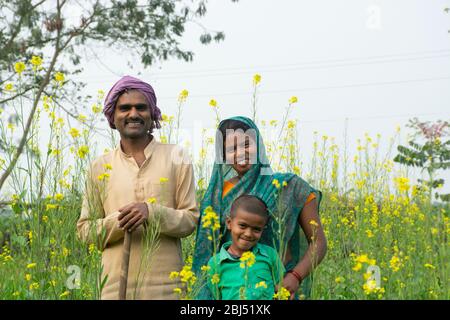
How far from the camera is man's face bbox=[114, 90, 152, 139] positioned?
7.75ft

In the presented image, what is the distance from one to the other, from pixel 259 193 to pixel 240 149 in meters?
0.19

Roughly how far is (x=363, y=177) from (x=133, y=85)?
2.85m

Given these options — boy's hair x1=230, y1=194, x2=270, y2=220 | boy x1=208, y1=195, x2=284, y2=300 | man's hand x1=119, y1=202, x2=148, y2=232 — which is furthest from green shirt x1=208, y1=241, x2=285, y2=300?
man's hand x1=119, y1=202, x2=148, y2=232

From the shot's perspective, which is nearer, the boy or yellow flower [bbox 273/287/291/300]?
yellow flower [bbox 273/287/291/300]

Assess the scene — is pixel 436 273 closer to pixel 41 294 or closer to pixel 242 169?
pixel 242 169

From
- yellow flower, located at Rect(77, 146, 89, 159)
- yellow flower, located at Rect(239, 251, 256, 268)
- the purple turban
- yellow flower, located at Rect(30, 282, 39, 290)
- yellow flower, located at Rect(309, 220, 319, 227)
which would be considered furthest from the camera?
yellow flower, located at Rect(30, 282, 39, 290)

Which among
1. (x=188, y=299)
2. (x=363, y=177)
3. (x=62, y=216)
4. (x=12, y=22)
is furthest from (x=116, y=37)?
(x=188, y=299)

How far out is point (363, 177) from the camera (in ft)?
15.9

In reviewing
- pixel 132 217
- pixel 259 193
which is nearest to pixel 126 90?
pixel 132 217

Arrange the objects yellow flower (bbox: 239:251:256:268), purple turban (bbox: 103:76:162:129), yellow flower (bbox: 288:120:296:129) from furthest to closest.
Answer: yellow flower (bbox: 288:120:296:129) < purple turban (bbox: 103:76:162:129) < yellow flower (bbox: 239:251:256:268)

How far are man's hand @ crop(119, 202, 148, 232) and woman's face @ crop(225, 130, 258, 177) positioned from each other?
381 millimetres

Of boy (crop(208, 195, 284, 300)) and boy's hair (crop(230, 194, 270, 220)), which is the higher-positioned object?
boy's hair (crop(230, 194, 270, 220))

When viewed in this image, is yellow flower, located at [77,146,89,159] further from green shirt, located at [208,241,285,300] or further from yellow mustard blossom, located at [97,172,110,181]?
green shirt, located at [208,241,285,300]

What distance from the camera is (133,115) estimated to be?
2.35 metres
